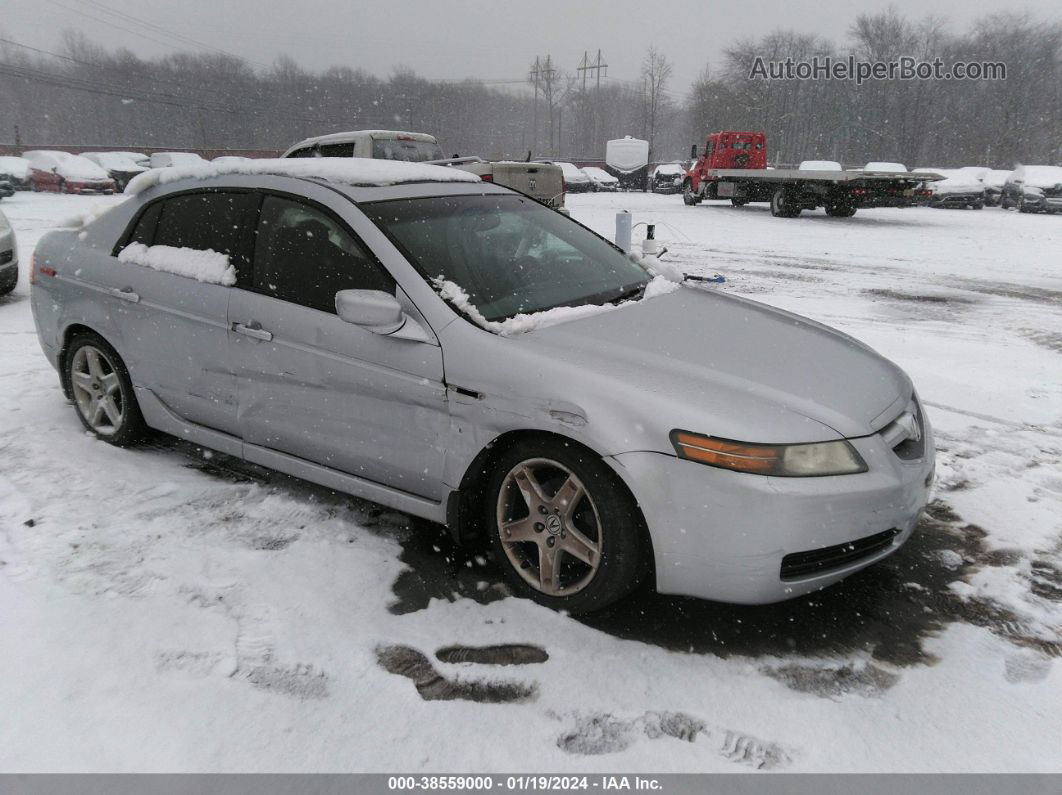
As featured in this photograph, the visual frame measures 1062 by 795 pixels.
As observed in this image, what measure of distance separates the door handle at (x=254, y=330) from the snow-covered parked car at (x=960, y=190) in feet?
87.9

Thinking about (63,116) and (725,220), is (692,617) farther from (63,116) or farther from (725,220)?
(63,116)

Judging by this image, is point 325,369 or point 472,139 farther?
point 472,139

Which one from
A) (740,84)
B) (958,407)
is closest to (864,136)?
(740,84)

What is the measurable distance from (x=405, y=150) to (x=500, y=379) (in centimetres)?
1118

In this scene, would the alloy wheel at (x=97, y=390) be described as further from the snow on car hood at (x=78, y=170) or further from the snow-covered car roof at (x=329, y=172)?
the snow on car hood at (x=78, y=170)

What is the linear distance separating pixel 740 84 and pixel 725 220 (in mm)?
56152

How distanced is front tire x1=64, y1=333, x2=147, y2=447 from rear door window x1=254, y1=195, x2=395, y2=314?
127cm

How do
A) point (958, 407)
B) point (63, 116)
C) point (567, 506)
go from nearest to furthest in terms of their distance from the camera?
1. point (567, 506)
2. point (958, 407)
3. point (63, 116)

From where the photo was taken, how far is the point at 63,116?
9306 centimetres

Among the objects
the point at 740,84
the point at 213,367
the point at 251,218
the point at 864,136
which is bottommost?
the point at 213,367

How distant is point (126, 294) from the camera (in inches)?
153

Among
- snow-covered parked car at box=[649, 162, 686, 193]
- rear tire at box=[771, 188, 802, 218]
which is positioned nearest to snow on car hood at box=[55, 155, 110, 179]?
rear tire at box=[771, 188, 802, 218]

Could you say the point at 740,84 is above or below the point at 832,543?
above

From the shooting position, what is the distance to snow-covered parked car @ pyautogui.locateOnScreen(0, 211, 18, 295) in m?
8.40
